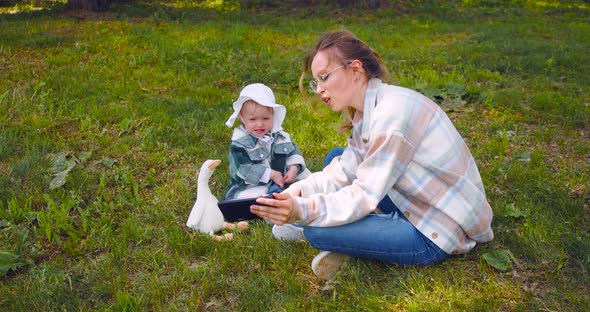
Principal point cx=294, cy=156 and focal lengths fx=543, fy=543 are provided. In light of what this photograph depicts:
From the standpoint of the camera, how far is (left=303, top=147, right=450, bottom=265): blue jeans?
8.94 feet

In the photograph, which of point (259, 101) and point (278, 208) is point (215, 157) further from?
point (278, 208)

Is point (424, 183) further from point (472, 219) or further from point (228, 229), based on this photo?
point (228, 229)

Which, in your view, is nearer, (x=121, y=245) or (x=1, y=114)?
(x=121, y=245)

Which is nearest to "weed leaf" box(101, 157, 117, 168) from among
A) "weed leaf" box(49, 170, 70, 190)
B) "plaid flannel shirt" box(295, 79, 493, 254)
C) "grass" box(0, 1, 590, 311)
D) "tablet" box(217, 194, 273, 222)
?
"grass" box(0, 1, 590, 311)

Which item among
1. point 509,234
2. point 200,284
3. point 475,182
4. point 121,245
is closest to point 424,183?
point 475,182

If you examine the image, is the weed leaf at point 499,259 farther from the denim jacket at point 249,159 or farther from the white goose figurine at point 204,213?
the white goose figurine at point 204,213

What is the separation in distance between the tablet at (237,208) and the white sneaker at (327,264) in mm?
415

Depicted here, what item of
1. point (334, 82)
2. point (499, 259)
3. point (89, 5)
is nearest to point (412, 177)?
point (334, 82)

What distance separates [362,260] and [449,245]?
491mm

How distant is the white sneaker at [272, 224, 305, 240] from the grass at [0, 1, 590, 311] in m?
0.09

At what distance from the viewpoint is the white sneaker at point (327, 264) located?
2.88 m

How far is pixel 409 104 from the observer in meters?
2.57

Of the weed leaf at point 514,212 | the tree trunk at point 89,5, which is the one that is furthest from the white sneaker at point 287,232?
the tree trunk at point 89,5

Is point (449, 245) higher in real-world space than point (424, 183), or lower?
lower
